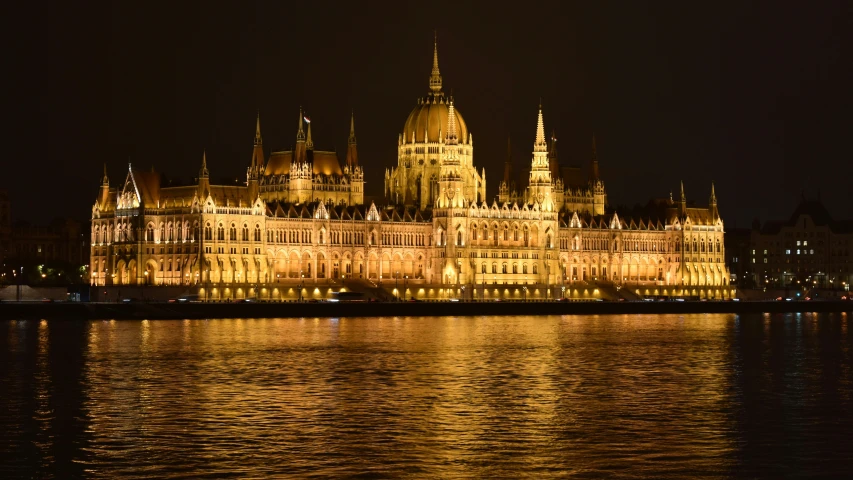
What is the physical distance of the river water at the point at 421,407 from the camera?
42469 millimetres

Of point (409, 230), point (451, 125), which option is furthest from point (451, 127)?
point (409, 230)

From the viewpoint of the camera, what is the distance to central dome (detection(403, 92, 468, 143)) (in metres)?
176

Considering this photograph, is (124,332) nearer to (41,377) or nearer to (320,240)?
(41,377)

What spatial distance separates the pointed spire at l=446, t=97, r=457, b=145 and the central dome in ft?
3.77

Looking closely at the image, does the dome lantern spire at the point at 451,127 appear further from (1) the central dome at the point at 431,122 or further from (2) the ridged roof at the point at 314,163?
(2) the ridged roof at the point at 314,163

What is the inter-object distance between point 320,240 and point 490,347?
229 feet

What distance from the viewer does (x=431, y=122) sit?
17625 centimetres

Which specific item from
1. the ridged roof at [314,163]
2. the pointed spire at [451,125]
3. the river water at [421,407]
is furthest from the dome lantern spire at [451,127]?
the river water at [421,407]

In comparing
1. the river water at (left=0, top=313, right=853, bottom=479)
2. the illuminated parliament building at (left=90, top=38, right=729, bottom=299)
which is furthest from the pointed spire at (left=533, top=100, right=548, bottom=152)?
the river water at (left=0, top=313, right=853, bottom=479)

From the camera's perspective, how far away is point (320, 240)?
15588cm

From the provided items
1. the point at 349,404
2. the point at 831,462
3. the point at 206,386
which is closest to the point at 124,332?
the point at 206,386

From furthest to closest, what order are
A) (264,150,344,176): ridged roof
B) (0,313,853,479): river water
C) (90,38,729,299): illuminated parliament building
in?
(264,150,344,176): ridged roof
(90,38,729,299): illuminated parliament building
(0,313,853,479): river water

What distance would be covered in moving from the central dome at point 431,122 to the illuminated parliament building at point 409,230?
6.4 inches

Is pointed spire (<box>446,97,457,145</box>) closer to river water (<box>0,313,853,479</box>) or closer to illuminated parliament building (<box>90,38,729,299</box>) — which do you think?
illuminated parliament building (<box>90,38,729,299</box>)
